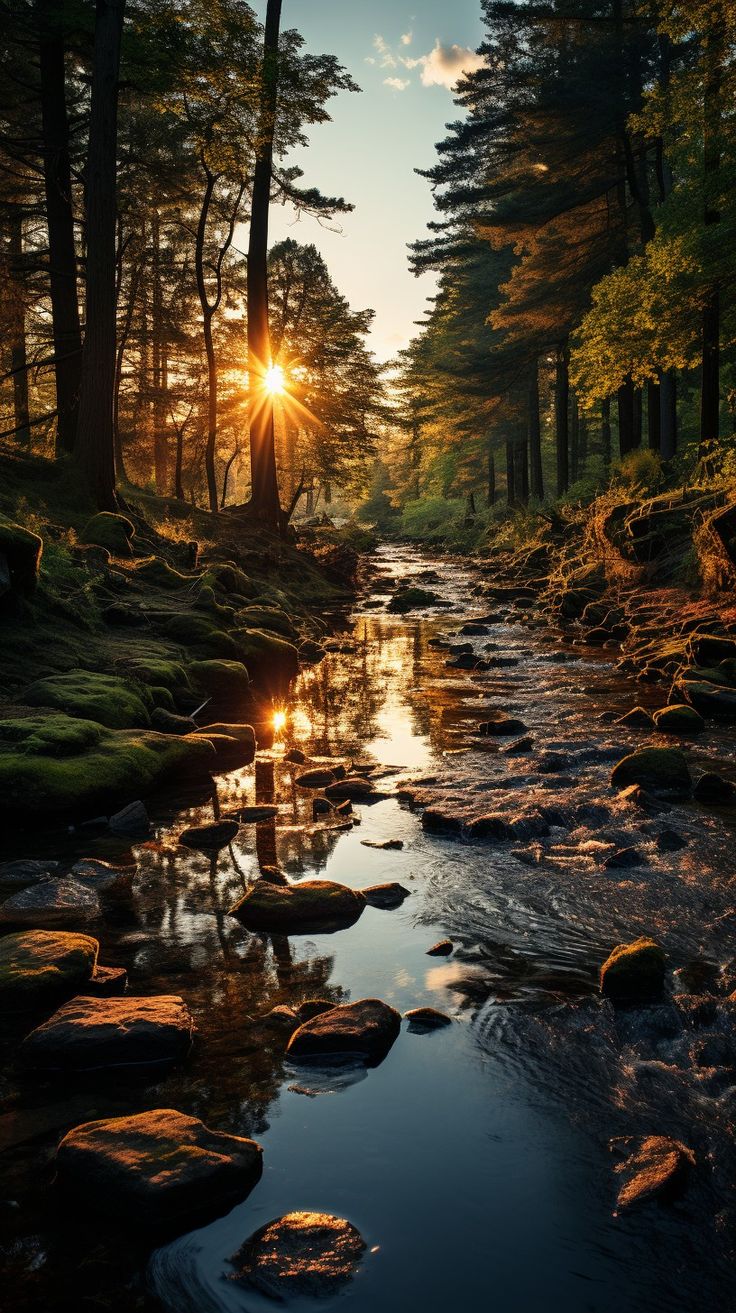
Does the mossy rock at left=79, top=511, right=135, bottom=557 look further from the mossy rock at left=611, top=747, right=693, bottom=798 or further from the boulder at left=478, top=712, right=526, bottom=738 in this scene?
the mossy rock at left=611, top=747, right=693, bottom=798

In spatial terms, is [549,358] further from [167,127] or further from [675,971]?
[675,971]

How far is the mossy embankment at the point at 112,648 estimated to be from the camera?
636 centimetres

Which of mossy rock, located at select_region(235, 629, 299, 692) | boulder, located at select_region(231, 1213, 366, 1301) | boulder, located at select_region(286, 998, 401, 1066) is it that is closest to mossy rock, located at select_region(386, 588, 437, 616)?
mossy rock, located at select_region(235, 629, 299, 692)

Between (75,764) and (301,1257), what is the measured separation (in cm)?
435

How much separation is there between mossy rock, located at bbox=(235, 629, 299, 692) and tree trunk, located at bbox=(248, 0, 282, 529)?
33.8ft

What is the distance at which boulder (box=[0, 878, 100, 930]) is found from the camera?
4.51 m

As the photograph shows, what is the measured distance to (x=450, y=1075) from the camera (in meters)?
3.38

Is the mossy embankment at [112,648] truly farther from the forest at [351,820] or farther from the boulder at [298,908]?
the boulder at [298,908]

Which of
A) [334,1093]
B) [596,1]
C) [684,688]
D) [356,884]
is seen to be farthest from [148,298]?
[334,1093]

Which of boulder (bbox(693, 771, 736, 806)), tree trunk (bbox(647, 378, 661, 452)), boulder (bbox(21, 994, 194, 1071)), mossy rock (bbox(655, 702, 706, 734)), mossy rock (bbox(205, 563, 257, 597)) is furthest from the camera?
tree trunk (bbox(647, 378, 661, 452))

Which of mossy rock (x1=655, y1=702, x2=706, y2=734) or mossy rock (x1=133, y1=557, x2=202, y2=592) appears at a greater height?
mossy rock (x1=133, y1=557, x2=202, y2=592)

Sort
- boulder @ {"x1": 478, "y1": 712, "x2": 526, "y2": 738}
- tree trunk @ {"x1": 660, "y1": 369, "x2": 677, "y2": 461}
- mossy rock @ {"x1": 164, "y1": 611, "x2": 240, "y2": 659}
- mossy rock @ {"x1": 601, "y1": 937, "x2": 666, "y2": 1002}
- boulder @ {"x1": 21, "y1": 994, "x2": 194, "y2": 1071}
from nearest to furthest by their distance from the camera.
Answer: boulder @ {"x1": 21, "y1": 994, "x2": 194, "y2": 1071} < mossy rock @ {"x1": 601, "y1": 937, "x2": 666, "y2": 1002} < boulder @ {"x1": 478, "y1": 712, "x2": 526, "y2": 738} < mossy rock @ {"x1": 164, "y1": 611, "x2": 240, "y2": 659} < tree trunk @ {"x1": 660, "y1": 369, "x2": 677, "y2": 461}

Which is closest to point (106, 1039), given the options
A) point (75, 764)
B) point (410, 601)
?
point (75, 764)

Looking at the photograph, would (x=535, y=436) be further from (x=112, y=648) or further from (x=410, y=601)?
(x=112, y=648)
